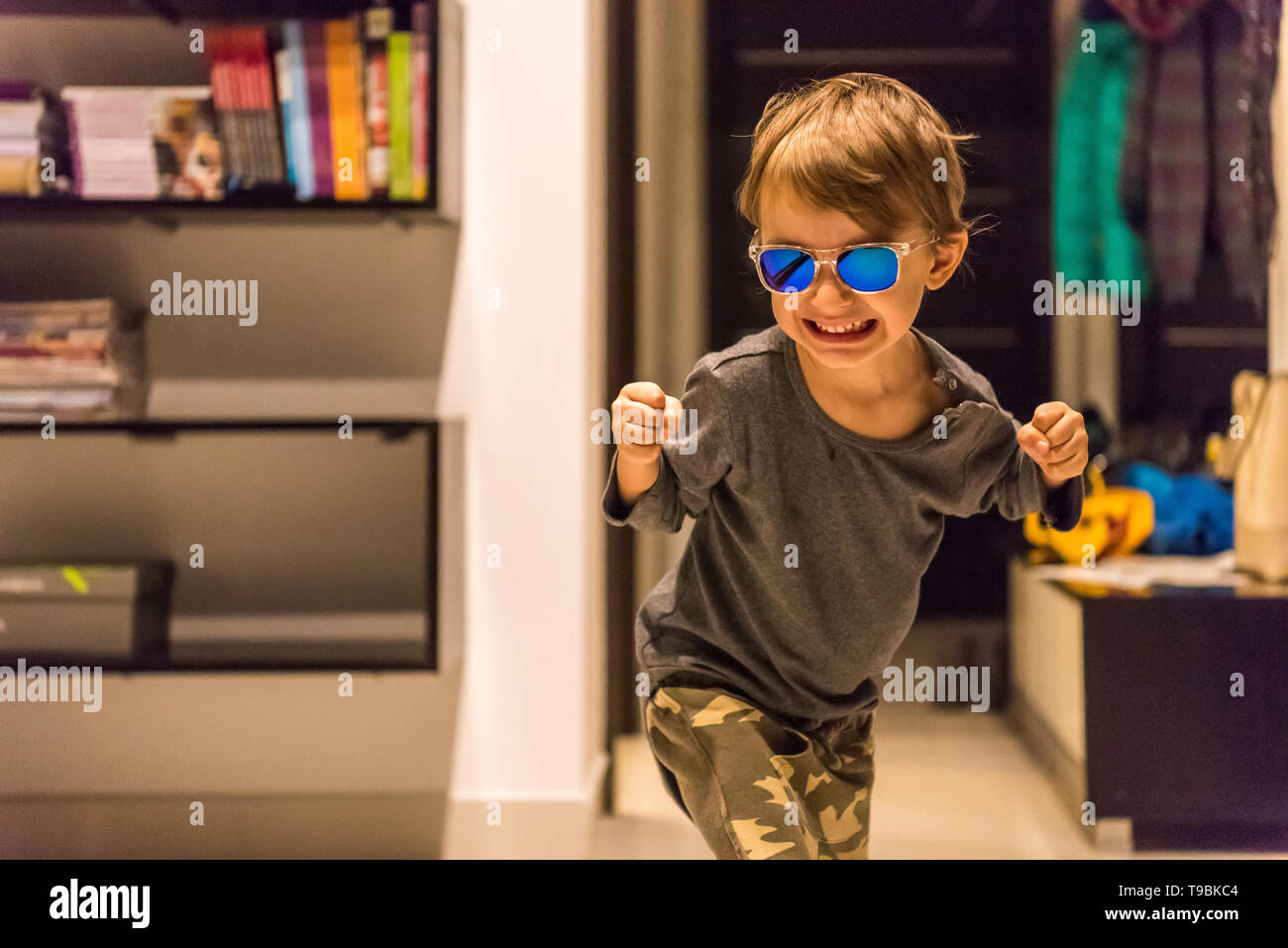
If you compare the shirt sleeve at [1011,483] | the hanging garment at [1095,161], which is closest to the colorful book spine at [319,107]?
the shirt sleeve at [1011,483]

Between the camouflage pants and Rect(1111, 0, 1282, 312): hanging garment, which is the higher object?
Rect(1111, 0, 1282, 312): hanging garment

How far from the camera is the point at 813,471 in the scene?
3.69 feet

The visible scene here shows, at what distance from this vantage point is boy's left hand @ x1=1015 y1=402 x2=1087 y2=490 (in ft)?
3.35

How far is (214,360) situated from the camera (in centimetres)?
204

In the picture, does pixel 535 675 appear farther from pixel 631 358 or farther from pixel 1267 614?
pixel 1267 614

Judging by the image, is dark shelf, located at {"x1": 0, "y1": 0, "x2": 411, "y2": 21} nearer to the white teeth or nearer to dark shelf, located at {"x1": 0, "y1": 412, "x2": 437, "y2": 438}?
dark shelf, located at {"x1": 0, "y1": 412, "x2": 437, "y2": 438}

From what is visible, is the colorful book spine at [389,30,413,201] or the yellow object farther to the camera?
the yellow object

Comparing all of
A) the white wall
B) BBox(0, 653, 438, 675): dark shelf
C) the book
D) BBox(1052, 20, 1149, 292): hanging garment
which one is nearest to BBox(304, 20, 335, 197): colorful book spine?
the book

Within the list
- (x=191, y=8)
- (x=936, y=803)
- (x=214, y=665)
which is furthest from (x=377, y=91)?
(x=936, y=803)

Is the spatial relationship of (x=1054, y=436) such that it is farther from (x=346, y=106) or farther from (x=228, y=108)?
(x=228, y=108)

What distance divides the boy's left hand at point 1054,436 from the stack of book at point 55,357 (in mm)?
1509

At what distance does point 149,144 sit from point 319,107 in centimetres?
29

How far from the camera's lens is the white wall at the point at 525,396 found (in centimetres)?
196

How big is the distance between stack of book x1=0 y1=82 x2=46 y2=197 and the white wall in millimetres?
687
